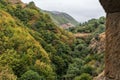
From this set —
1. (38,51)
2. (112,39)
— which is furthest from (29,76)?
(112,39)

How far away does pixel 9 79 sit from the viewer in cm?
7069

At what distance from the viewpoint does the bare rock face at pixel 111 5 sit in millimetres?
4331

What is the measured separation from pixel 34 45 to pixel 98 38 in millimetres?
17762

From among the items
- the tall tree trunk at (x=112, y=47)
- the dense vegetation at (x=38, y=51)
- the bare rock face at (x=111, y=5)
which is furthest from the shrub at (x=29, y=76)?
the bare rock face at (x=111, y=5)

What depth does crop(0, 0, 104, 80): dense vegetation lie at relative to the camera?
3248 inches

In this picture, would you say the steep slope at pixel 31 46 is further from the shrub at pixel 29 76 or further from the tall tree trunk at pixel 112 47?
the tall tree trunk at pixel 112 47

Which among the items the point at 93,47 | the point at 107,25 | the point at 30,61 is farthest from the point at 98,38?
the point at 107,25

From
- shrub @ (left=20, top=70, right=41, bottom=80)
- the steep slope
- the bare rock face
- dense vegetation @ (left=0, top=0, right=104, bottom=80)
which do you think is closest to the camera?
the bare rock face

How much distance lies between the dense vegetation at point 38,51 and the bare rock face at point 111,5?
6706cm

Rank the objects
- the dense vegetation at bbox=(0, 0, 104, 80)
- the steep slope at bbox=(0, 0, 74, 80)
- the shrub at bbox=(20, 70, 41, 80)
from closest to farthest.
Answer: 1. the shrub at bbox=(20, 70, 41, 80)
2. the steep slope at bbox=(0, 0, 74, 80)
3. the dense vegetation at bbox=(0, 0, 104, 80)

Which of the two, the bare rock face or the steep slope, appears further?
the steep slope

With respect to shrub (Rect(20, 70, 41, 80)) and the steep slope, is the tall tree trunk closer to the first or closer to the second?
the steep slope

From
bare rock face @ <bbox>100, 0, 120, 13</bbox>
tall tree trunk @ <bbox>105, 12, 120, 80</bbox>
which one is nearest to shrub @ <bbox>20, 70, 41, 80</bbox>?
tall tree trunk @ <bbox>105, 12, 120, 80</bbox>

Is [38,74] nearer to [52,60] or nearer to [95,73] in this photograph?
[95,73]
